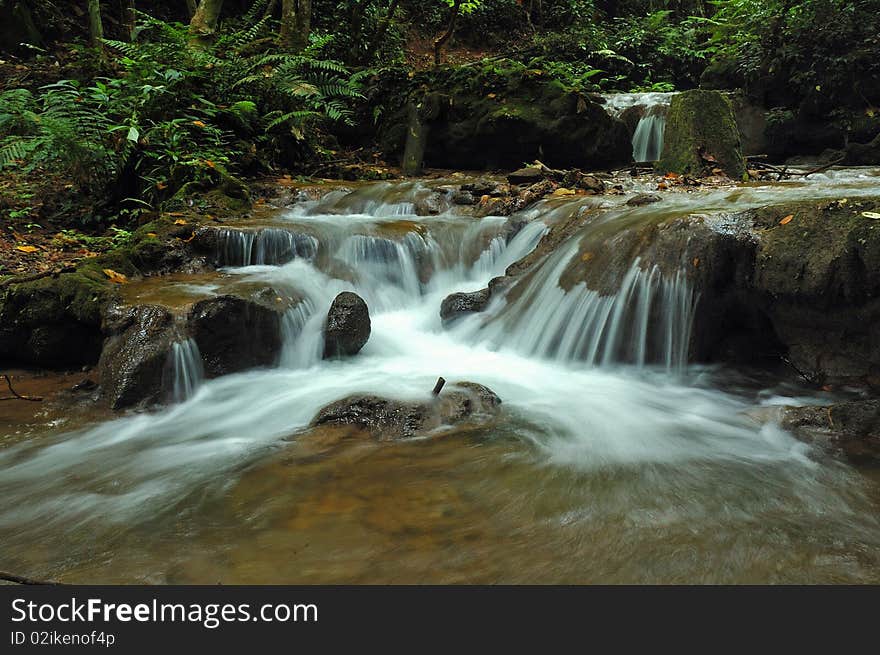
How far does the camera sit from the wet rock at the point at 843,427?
10.3ft

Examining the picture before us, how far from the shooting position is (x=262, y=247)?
615 cm

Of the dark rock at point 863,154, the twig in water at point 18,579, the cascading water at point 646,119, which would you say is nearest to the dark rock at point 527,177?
the cascading water at point 646,119

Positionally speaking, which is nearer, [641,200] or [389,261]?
[641,200]

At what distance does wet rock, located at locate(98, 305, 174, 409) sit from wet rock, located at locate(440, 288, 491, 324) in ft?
8.69

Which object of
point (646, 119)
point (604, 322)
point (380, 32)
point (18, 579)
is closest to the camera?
point (18, 579)

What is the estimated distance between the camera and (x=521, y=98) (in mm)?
11148

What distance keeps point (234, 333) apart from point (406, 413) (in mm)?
1925

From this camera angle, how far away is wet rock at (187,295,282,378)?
4418mm

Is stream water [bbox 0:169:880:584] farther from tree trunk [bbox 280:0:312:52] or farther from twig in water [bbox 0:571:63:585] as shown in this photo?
tree trunk [bbox 280:0:312:52]

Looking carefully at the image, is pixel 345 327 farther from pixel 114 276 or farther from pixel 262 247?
A: pixel 114 276

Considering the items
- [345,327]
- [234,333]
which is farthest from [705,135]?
[234,333]

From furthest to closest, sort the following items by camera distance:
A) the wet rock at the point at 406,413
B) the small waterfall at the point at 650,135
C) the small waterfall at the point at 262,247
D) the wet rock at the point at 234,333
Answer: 1. the small waterfall at the point at 650,135
2. the small waterfall at the point at 262,247
3. the wet rock at the point at 234,333
4. the wet rock at the point at 406,413

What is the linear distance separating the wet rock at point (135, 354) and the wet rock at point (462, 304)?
265 cm

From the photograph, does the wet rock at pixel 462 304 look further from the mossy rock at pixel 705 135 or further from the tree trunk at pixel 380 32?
the tree trunk at pixel 380 32
